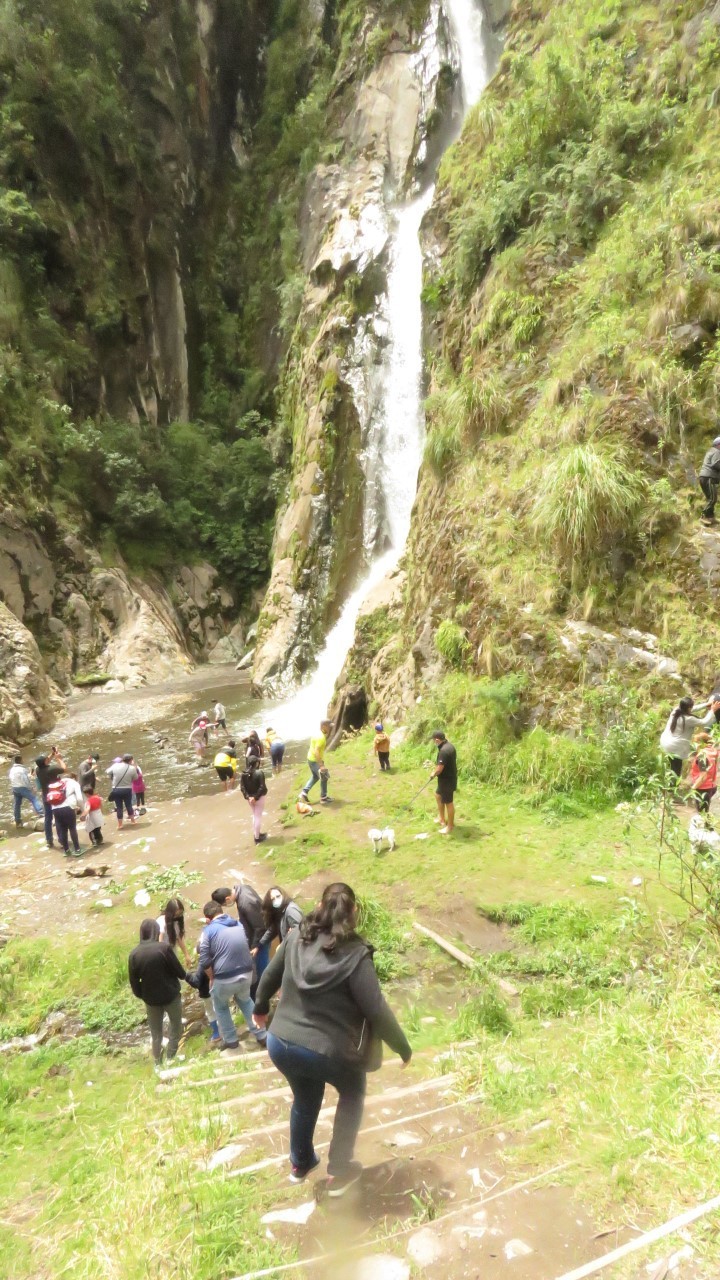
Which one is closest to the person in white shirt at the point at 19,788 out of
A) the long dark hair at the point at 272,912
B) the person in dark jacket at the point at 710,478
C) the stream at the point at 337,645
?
the stream at the point at 337,645

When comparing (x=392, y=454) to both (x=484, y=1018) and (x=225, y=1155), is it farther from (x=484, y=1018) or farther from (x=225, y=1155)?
(x=225, y=1155)

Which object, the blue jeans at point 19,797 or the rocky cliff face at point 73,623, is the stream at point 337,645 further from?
the blue jeans at point 19,797

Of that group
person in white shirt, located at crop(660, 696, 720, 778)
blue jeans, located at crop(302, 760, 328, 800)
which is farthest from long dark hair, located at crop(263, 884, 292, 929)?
blue jeans, located at crop(302, 760, 328, 800)

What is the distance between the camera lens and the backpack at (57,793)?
408 inches

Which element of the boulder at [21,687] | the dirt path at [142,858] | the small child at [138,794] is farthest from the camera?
the boulder at [21,687]

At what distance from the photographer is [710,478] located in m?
8.51

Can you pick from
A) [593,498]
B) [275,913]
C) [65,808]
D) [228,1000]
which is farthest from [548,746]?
[65,808]

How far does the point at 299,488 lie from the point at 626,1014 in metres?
22.4

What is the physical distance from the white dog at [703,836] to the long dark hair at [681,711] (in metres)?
2.82

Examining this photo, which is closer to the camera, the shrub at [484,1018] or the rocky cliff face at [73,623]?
the shrub at [484,1018]

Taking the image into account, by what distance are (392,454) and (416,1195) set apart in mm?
20960

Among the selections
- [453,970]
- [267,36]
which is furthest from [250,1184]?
[267,36]

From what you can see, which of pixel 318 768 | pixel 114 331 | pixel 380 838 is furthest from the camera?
pixel 114 331

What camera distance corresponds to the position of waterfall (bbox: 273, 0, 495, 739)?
20609 mm
